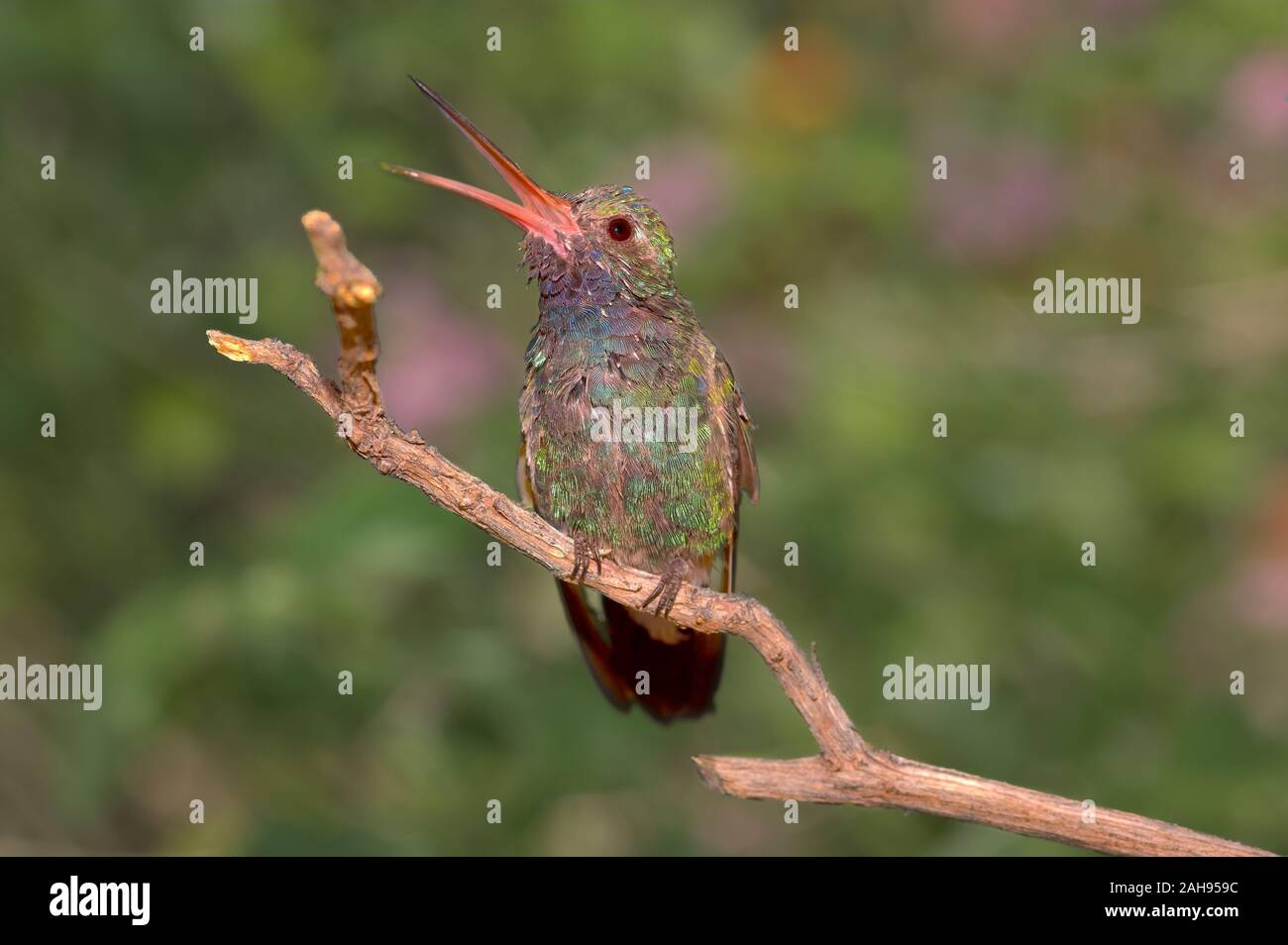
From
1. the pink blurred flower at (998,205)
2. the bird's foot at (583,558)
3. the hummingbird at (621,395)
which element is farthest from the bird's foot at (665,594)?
the pink blurred flower at (998,205)

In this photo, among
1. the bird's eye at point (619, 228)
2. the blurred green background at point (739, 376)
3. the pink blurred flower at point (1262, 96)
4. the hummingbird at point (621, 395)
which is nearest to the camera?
the hummingbird at point (621, 395)

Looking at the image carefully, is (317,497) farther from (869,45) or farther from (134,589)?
(869,45)

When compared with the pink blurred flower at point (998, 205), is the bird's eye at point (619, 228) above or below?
below

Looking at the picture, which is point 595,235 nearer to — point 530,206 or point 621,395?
point 530,206

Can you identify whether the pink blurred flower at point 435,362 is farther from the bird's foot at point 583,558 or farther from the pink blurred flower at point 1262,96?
the pink blurred flower at point 1262,96

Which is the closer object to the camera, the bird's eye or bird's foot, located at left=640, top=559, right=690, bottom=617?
bird's foot, located at left=640, top=559, right=690, bottom=617

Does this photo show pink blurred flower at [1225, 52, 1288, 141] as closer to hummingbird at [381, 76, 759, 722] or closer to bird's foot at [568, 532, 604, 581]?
hummingbird at [381, 76, 759, 722]

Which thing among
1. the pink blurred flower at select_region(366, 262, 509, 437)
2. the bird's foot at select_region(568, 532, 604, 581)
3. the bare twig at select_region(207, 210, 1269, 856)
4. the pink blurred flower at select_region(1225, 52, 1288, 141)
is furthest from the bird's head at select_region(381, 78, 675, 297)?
the pink blurred flower at select_region(1225, 52, 1288, 141)
